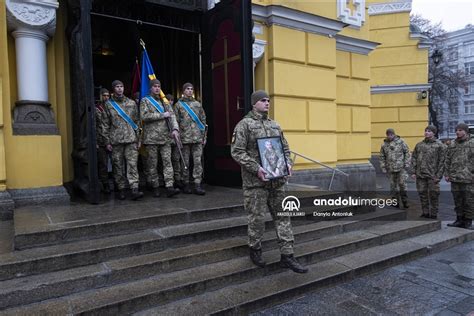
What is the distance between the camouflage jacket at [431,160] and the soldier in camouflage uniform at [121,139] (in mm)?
4910

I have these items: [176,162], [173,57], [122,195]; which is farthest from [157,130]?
[173,57]

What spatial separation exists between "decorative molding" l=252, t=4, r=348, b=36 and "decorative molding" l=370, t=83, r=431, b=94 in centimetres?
655

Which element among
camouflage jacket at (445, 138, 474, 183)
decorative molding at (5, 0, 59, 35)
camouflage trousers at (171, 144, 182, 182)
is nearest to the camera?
decorative molding at (5, 0, 59, 35)

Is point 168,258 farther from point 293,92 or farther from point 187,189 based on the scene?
point 293,92

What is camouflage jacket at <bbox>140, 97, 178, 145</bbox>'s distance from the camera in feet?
18.0

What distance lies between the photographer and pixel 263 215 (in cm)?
374

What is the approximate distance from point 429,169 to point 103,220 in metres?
5.44

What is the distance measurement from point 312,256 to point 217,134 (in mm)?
3672

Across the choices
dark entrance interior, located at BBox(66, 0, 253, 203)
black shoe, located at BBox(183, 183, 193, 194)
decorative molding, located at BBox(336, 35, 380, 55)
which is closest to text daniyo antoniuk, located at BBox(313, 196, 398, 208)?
dark entrance interior, located at BBox(66, 0, 253, 203)

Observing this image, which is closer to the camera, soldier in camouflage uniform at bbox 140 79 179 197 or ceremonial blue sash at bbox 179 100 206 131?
soldier in camouflage uniform at bbox 140 79 179 197

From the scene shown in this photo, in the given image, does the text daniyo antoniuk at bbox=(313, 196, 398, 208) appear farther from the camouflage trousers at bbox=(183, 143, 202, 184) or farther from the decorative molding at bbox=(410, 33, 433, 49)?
the decorative molding at bbox=(410, 33, 433, 49)

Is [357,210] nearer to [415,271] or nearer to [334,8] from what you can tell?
[415,271]

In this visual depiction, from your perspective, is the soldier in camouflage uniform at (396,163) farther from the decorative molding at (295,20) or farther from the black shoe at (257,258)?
the black shoe at (257,258)

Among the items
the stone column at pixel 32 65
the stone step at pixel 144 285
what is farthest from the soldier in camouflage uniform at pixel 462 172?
the stone column at pixel 32 65
